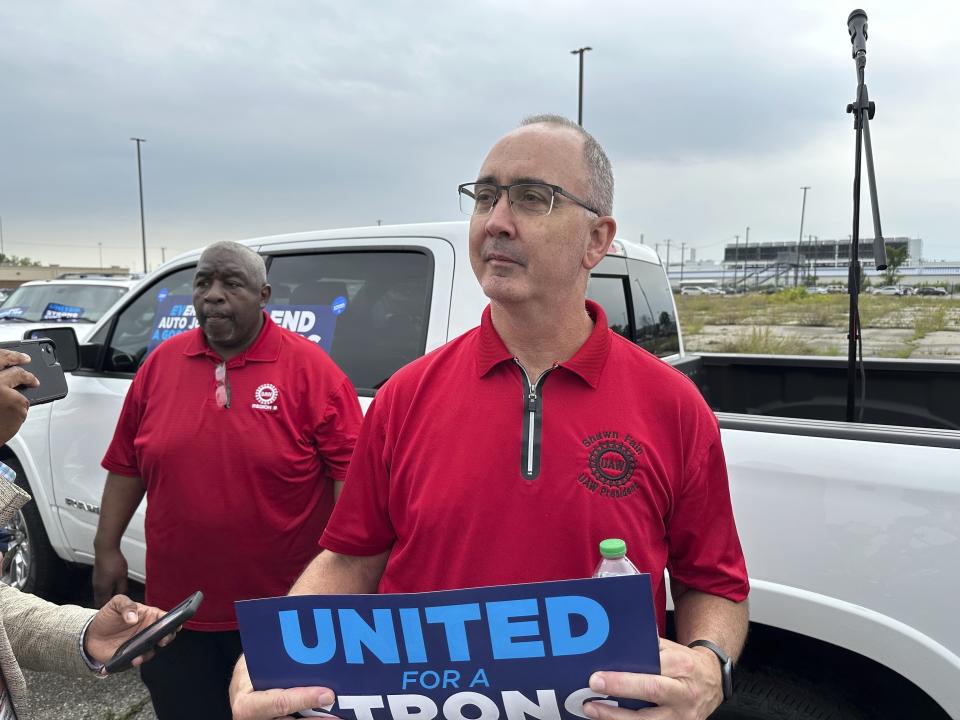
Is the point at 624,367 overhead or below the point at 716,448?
overhead

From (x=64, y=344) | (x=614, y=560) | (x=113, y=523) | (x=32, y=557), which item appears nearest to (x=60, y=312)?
(x=32, y=557)

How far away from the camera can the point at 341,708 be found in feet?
4.22

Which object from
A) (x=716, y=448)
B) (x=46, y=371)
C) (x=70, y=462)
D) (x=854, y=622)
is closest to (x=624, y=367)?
(x=716, y=448)

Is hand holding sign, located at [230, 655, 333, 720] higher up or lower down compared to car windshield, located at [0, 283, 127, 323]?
lower down

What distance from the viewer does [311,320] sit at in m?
2.98

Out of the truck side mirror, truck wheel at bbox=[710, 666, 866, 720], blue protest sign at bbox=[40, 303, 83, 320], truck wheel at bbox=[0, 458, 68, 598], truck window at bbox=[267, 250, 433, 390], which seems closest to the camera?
truck wheel at bbox=[710, 666, 866, 720]

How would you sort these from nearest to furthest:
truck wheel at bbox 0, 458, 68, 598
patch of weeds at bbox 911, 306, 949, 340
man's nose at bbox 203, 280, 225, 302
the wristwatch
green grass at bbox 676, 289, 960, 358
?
the wristwatch → man's nose at bbox 203, 280, 225, 302 → truck wheel at bbox 0, 458, 68, 598 → green grass at bbox 676, 289, 960, 358 → patch of weeds at bbox 911, 306, 949, 340

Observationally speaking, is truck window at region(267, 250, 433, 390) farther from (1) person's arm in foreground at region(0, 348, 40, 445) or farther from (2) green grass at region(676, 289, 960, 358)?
(2) green grass at region(676, 289, 960, 358)

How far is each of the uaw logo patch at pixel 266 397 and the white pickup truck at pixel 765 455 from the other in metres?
0.51

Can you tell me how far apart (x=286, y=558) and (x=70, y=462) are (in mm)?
1769

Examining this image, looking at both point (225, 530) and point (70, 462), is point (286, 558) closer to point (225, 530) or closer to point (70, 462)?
point (225, 530)

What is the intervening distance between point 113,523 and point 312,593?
1399 millimetres

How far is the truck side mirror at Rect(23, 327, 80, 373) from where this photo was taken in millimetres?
2838

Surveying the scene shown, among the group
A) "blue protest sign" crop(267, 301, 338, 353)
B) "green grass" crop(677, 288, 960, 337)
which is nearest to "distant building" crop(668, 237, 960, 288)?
"green grass" crop(677, 288, 960, 337)
